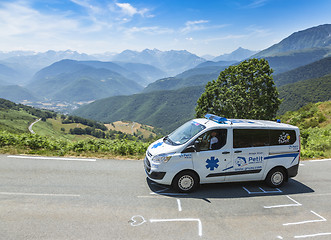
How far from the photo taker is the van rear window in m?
7.17

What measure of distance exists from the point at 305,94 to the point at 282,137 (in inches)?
6151

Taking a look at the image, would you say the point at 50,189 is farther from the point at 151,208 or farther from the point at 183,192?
the point at 183,192

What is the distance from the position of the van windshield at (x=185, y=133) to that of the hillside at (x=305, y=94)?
134m

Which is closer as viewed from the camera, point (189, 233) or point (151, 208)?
point (189, 233)

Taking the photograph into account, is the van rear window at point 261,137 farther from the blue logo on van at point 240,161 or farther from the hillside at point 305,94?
the hillside at point 305,94

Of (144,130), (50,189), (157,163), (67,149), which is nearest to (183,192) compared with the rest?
(157,163)

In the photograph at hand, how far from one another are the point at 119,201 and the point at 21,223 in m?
2.43

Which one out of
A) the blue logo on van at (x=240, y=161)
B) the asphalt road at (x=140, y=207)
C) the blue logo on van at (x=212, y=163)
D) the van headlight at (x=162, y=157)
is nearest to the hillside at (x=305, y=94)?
the blue logo on van at (x=240, y=161)

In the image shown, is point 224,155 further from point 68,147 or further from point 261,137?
point 68,147

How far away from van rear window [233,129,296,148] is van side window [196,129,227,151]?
410 mm

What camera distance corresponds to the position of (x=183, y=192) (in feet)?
23.1

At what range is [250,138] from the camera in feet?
23.9

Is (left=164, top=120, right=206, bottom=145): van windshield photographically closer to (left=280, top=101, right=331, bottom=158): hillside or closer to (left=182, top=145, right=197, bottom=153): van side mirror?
(left=182, top=145, right=197, bottom=153): van side mirror

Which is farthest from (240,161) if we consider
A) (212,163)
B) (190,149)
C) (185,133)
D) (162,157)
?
(162,157)
